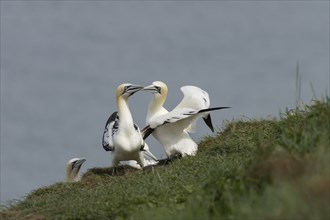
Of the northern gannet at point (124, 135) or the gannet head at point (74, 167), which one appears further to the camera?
the gannet head at point (74, 167)

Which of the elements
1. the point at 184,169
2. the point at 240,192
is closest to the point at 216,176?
the point at 240,192

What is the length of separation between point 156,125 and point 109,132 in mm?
913

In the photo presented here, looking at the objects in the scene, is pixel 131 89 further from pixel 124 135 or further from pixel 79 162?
pixel 79 162

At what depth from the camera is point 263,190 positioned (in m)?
6.91

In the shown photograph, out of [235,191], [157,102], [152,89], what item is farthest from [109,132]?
[235,191]

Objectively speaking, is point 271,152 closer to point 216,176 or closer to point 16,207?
point 216,176

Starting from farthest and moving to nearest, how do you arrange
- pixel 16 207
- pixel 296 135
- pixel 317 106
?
pixel 16 207
pixel 317 106
pixel 296 135

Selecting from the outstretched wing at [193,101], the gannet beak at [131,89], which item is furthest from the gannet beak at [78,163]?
the outstretched wing at [193,101]

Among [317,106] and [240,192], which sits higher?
[317,106]

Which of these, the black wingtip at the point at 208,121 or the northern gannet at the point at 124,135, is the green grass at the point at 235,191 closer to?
the northern gannet at the point at 124,135

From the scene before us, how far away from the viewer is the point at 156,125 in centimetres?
1552

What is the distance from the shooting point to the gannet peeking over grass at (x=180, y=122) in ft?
50.2

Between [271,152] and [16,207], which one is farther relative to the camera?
[16,207]

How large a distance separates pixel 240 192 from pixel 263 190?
312 mm
